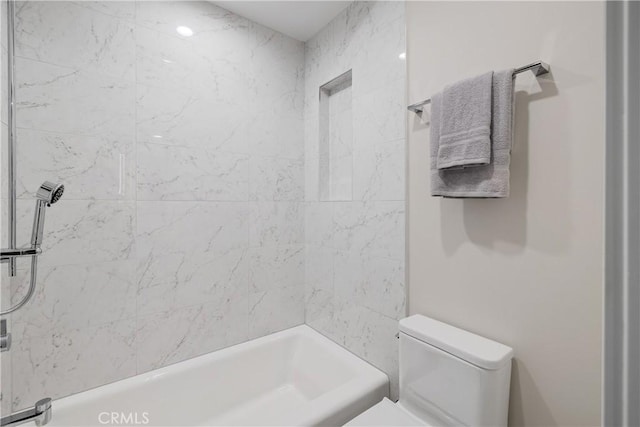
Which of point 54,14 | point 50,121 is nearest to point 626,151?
point 50,121

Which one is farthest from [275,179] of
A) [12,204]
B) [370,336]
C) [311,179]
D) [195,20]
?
[12,204]

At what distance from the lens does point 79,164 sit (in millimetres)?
1370

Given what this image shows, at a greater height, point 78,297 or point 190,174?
→ point 190,174

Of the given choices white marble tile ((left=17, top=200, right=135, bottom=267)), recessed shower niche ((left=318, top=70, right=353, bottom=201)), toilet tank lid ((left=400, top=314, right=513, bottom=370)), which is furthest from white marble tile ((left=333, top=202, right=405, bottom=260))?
white marble tile ((left=17, top=200, right=135, bottom=267))

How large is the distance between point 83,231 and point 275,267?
1.08 m

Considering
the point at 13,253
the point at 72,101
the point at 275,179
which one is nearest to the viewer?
the point at 13,253

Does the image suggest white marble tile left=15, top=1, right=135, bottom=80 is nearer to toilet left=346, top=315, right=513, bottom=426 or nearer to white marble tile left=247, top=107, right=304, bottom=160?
white marble tile left=247, top=107, right=304, bottom=160

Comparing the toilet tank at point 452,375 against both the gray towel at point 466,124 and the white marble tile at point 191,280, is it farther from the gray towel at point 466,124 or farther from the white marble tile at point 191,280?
the white marble tile at point 191,280

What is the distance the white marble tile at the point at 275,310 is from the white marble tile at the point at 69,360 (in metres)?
0.69

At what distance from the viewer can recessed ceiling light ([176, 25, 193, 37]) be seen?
1.63 metres

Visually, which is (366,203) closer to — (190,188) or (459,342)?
(459,342)

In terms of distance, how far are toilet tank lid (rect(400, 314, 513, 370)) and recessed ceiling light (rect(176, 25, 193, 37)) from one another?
6.30ft

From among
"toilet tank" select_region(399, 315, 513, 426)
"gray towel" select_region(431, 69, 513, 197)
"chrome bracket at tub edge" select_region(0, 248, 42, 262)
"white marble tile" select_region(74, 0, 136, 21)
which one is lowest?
"toilet tank" select_region(399, 315, 513, 426)

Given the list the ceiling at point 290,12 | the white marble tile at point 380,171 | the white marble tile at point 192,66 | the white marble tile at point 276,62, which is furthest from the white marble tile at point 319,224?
the ceiling at point 290,12
